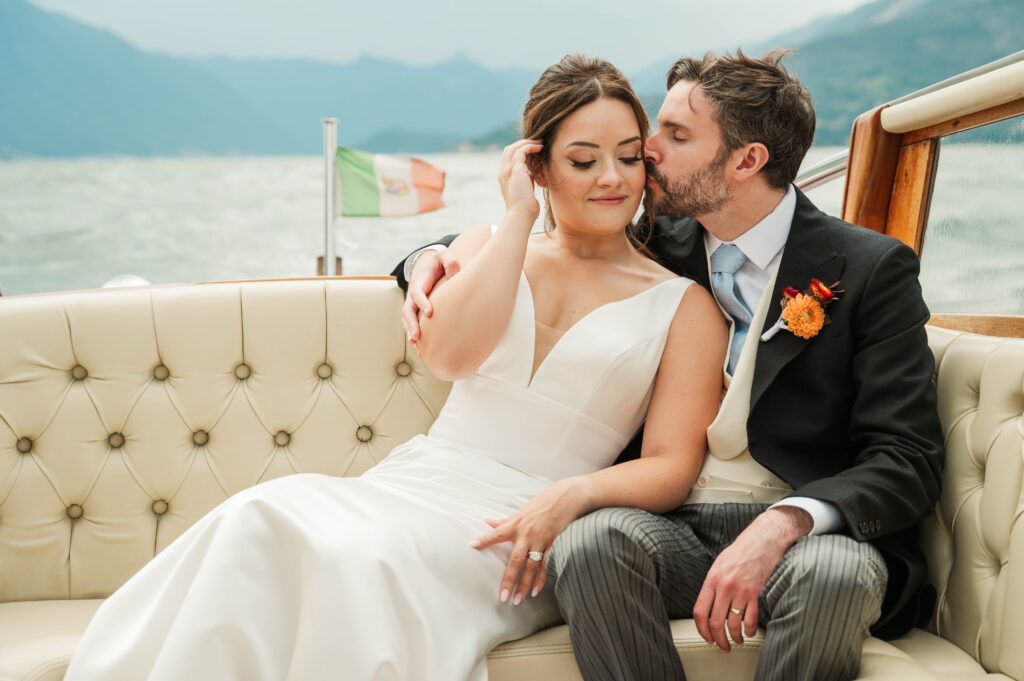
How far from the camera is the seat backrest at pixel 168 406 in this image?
203 cm

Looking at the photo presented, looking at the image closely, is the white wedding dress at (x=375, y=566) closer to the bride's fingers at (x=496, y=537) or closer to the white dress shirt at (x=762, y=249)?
the bride's fingers at (x=496, y=537)

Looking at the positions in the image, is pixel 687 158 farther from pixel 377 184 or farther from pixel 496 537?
pixel 377 184

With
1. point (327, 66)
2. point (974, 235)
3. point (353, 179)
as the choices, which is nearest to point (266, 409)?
point (974, 235)

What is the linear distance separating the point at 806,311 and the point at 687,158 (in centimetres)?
48

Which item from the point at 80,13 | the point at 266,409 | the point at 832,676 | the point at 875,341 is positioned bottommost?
the point at 832,676

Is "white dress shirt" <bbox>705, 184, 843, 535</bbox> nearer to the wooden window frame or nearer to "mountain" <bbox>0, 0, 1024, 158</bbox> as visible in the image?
the wooden window frame

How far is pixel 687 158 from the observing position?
1.92 meters

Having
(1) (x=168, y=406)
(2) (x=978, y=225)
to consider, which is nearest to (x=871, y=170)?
(2) (x=978, y=225)

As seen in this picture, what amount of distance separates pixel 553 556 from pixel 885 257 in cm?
84

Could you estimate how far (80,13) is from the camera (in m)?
26.7

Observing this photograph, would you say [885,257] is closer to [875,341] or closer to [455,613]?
[875,341]

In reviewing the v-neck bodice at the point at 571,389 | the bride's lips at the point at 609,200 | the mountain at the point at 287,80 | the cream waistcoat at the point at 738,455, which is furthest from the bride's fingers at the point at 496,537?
the mountain at the point at 287,80

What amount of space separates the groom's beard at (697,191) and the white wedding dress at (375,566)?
0.86ft

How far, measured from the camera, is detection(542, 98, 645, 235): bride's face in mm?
1875
